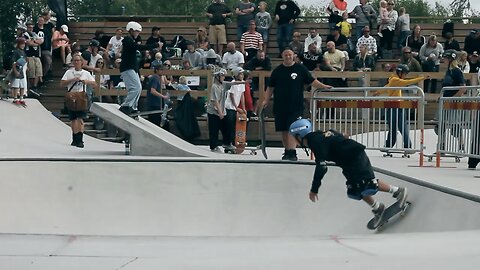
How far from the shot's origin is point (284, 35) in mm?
24109

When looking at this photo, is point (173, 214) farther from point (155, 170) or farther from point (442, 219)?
point (442, 219)

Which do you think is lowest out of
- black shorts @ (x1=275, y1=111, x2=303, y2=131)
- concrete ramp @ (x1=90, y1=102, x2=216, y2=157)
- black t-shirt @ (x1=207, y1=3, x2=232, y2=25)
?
concrete ramp @ (x1=90, y1=102, x2=216, y2=157)

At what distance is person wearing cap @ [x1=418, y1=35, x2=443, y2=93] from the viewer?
22.0 m

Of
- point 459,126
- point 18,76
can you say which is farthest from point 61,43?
point 459,126

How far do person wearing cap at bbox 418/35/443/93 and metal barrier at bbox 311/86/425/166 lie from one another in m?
6.67

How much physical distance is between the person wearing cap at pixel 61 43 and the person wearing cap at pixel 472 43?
9.95 meters

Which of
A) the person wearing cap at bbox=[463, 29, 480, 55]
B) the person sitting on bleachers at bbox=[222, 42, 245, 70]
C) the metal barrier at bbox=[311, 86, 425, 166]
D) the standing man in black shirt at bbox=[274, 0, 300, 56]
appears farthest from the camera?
the standing man in black shirt at bbox=[274, 0, 300, 56]

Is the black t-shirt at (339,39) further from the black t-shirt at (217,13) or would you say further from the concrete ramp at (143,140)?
the concrete ramp at (143,140)

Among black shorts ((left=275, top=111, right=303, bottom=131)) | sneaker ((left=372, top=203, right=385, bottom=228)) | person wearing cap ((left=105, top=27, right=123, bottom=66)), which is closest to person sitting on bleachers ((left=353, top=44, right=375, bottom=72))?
person wearing cap ((left=105, top=27, right=123, bottom=66))

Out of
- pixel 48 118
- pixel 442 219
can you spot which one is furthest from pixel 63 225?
pixel 48 118

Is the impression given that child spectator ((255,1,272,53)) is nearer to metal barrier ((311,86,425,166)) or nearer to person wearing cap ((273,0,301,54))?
person wearing cap ((273,0,301,54))

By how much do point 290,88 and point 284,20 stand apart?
418 inches

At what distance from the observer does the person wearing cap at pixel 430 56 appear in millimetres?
22000

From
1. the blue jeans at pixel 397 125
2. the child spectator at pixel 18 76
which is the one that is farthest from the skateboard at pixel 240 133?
the child spectator at pixel 18 76
